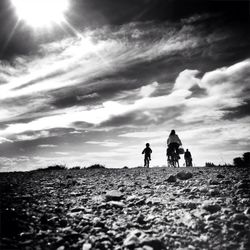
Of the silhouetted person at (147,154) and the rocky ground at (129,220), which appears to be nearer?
the rocky ground at (129,220)

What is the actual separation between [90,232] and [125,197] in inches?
89.3

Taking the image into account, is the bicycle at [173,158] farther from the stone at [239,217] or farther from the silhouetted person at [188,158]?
the stone at [239,217]

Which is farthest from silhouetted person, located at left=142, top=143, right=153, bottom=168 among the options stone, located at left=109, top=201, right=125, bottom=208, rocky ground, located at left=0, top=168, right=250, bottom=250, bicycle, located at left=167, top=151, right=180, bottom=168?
stone, located at left=109, top=201, right=125, bottom=208

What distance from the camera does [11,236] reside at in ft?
13.2

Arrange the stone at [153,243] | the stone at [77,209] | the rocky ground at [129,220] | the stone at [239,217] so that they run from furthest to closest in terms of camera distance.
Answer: the stone at [77,209] < the stone at [239,217] < the rocky ground at [129,220] < the stone at [153,243]

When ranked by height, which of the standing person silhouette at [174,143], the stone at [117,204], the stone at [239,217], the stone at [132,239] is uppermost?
the standing person silhouette at [174,143]

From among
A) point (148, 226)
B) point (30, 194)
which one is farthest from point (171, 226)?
point (30, 194)

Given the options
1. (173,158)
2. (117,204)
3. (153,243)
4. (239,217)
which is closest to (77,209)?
(117,204)

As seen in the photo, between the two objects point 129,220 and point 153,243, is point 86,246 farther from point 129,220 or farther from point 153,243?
point 129,220

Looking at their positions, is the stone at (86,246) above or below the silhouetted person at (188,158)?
below

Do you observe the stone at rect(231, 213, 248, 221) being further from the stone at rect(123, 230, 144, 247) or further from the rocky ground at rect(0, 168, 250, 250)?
the stone at rect(123, 230, 144, 247)

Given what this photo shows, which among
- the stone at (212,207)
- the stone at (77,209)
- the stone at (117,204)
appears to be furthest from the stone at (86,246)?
the stone at (212,207)

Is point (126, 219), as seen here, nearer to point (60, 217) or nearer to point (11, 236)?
point (60, 217)

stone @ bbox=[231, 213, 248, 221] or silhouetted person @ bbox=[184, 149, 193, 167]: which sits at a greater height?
silhouetted person @ bbox=[184, 149, 193, 167]
